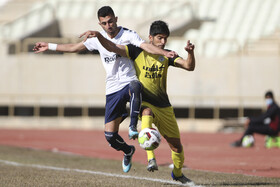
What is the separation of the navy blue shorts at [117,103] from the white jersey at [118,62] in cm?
6

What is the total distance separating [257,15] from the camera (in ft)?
110

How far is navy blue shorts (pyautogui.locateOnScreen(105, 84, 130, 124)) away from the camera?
27.8 feet

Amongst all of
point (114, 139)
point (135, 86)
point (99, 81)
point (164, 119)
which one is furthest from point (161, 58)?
point (99, 81)

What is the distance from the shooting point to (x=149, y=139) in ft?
25.4

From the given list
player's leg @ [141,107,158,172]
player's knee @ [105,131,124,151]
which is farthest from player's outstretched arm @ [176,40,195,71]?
player's knee @ [105,131,124,151]

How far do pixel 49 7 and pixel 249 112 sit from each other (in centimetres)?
1272

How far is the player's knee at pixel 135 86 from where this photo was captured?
810cm

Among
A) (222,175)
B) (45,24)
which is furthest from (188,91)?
(222,175)

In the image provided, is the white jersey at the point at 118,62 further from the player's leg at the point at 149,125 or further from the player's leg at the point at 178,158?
the player's leg at the point at 178,158

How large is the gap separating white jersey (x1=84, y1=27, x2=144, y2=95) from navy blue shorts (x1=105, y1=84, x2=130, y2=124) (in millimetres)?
59

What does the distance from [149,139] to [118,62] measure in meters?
1.25

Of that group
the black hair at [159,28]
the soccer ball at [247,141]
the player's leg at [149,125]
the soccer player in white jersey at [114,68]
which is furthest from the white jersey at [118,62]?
the soccer ball at [247,141]

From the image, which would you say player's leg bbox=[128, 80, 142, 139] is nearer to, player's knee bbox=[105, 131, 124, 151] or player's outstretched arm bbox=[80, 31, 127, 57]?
player's outstretched arm bbox=[80, 31, 127, 57]

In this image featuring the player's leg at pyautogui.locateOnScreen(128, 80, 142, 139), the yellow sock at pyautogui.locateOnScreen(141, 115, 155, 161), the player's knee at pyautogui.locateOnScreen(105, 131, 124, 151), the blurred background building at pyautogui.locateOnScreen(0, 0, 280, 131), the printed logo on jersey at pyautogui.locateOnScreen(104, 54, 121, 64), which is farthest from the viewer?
the blurred background building at pyautogui.locateOnScreen(0, 0, 280, 131)
